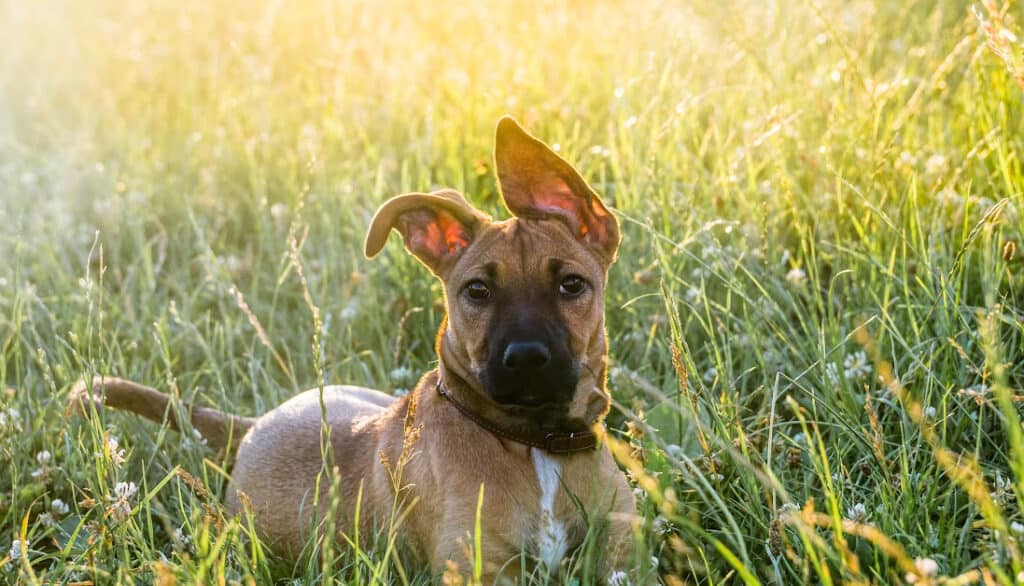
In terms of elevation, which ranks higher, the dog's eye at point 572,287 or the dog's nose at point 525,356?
the dog's eye at point 572,287

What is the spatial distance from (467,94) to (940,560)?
457 centimetres

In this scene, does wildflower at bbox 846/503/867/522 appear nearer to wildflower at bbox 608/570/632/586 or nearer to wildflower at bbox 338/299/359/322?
wildflower at bbox 608/570/632/586

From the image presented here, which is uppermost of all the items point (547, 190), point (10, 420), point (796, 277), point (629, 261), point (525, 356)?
point (547, 190)

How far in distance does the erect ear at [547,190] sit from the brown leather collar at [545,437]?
0.71 meters

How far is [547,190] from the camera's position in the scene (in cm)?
387

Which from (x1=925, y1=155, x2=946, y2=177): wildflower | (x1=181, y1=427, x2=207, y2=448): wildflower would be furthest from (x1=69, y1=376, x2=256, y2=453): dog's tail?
(x1=925, y1=155, x2=946, y2=177): wildflower

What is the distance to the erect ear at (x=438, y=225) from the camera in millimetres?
3832

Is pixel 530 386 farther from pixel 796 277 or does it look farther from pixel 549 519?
pixel 796 277

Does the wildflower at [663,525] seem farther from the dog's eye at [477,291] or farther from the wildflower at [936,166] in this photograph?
the wildflower at [936,166]

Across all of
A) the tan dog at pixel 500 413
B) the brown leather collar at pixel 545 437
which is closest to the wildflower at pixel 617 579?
the tan dog at pixel 500 413

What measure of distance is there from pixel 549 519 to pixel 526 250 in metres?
0.88

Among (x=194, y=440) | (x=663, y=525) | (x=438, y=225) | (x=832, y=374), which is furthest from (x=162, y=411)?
(x=832, y=374)

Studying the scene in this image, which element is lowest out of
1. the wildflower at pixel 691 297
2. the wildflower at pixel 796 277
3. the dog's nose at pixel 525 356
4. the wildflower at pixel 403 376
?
the wildflower at pixel 403 376

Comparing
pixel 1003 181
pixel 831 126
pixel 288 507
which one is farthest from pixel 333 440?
pixel 1003 181
